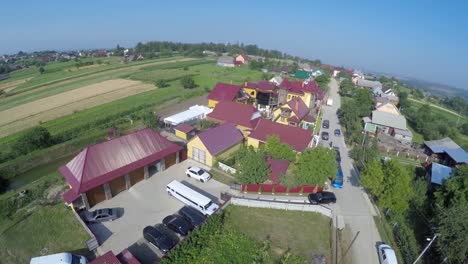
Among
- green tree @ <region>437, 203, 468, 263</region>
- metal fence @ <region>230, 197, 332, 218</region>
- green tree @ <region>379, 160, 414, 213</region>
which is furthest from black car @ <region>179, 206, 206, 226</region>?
green tree @ <region>437, 203, 468, 263</region>

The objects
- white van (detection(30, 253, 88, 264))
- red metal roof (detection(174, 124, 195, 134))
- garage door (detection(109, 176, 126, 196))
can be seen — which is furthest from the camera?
red metal roof (detection(174, 124, 195, 134))

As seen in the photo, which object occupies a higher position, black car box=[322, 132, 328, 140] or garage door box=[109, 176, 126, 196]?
black car box=[322, 132, 328, 140]

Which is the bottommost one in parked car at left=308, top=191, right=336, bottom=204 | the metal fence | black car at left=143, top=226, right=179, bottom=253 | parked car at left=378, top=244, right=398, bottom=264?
black car at left=143, top=226, right=179, bottom=253

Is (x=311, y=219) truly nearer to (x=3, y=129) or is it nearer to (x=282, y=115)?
(x=282, y=115)

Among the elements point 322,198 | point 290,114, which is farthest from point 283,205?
point 290,114

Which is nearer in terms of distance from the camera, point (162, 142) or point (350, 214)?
point (350, 214)

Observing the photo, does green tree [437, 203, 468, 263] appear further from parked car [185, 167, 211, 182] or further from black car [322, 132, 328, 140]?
black car [322, 132, 328, 140]

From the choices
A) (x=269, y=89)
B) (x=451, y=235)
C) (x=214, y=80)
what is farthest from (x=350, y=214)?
(x=214, y=80)
